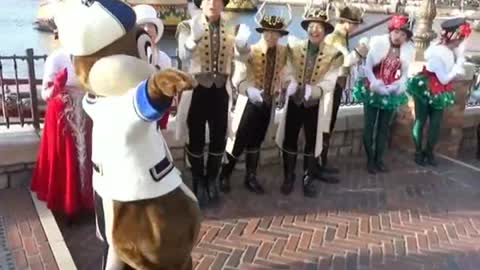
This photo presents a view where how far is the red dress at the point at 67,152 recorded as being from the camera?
396 cm

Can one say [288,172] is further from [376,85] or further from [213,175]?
[376,85]

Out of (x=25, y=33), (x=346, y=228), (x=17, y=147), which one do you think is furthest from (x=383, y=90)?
(x=25, y=33)

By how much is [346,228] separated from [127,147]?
8.78ft

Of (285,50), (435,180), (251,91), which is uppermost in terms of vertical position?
(285,50)

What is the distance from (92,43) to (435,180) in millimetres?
4438

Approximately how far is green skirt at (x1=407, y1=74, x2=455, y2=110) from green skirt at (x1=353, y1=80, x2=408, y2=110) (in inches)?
12.5

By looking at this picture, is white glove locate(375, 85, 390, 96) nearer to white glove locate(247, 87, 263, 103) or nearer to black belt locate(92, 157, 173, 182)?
white glove locate(247, 87, 263, 103)

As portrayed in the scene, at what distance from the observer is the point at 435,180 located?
579 centimetres

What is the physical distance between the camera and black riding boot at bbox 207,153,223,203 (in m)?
4.68

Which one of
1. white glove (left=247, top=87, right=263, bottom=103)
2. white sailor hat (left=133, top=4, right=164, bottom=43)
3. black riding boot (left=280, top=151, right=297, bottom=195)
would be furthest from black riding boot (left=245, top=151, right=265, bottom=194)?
white sailor hat (left=133, top=4, right=164, bottom=43)

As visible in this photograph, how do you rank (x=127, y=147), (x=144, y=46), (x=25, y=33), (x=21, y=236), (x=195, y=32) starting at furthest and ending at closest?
(x=25, y=33)
(x=195, y=32)
(x=21, y=236)
(x=144, y=46)
(x=127, y=147)

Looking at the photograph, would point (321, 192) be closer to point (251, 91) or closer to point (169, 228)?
point (251, 91)

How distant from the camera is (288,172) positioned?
5.14 m

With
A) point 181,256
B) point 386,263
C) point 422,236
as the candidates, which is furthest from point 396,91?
point 181,256
